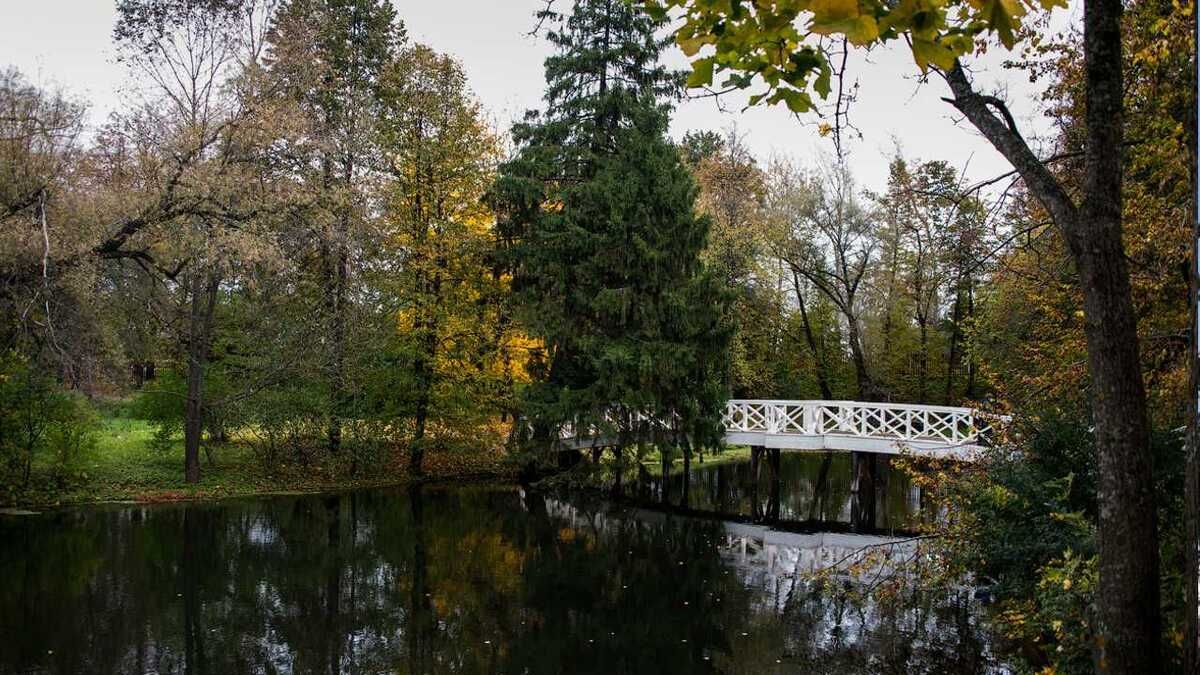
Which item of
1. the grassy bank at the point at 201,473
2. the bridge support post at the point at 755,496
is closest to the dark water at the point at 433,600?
the bridge support post at the point at 755,496

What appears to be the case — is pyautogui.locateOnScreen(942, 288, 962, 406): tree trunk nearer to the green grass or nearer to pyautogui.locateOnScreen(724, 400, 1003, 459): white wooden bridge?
the green grass

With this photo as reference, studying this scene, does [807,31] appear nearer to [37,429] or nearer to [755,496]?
[755,496]

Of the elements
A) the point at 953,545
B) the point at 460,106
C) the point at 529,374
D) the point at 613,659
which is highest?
the point at 460,106

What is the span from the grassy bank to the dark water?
1.25m

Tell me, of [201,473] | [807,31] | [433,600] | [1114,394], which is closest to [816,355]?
[201,473]

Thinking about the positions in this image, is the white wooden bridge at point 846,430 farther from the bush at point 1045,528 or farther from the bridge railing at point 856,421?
the bush at point 1045,528

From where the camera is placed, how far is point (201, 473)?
757 inches

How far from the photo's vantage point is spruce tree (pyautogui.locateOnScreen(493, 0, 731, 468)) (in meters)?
19.0

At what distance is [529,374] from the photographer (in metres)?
21.5

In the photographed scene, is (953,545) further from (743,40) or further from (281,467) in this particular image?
(281,467)

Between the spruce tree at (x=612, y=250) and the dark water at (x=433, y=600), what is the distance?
Answer: 3.17 m

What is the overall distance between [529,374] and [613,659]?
1304 centimetres

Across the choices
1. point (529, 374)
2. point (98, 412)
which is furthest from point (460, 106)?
point (98, 412)

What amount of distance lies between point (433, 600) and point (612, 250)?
10.2 meters
